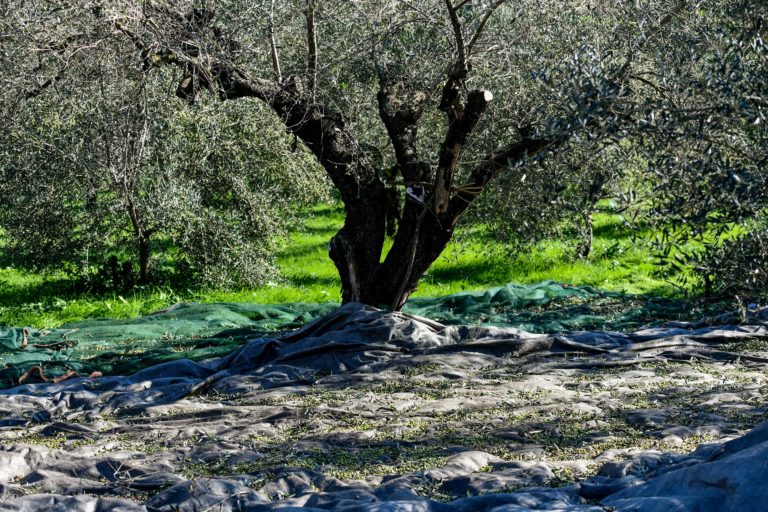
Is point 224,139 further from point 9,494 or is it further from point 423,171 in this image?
point 9,494

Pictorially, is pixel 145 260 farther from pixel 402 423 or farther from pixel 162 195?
pixel 402 423

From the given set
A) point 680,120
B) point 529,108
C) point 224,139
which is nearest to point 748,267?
point 680,120

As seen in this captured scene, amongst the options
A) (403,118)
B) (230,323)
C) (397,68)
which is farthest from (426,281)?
(397,68)

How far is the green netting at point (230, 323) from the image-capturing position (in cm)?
977

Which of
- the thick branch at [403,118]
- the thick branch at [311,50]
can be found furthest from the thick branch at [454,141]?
the thick branch at [311,50]

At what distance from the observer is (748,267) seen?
4887mm

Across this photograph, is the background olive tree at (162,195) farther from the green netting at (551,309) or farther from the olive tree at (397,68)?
the green netting at (551,309)

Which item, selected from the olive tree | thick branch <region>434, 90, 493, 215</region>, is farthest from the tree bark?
thick branch <region>434, 90, 493, 215</region>

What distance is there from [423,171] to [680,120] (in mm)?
5440

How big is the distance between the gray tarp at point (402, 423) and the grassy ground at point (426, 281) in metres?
4.39

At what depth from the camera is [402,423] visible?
6.66 meters

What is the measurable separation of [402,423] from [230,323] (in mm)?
5349

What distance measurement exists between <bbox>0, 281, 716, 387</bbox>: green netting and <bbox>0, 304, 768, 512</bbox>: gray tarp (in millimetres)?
877

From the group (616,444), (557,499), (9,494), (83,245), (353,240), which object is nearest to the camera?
(557,499)
